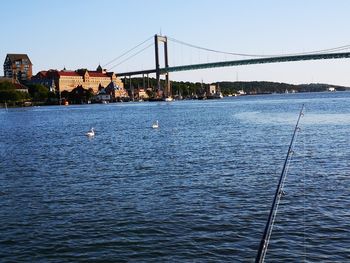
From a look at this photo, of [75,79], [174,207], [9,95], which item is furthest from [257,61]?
[174,207]

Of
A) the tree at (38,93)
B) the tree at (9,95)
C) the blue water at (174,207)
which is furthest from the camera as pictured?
the tree at (38,93)

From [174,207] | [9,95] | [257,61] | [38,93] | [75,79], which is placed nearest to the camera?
[174,207]

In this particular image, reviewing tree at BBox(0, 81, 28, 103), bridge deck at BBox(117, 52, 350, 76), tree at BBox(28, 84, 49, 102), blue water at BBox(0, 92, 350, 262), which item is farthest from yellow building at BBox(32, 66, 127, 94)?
blue water at BBox(0, 92, 350, 262)

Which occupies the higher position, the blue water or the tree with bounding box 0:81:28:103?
the tree with bounding box 0:81:28:103

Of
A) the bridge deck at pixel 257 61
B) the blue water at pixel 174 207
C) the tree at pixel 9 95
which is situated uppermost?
the bridge deck at pixel 257 61

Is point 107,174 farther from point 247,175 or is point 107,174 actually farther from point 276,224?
point 276,224

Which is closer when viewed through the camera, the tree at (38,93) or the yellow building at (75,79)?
the tree at (38,93)

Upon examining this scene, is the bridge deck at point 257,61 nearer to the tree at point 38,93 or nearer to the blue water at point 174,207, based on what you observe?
the tree at point 38,93

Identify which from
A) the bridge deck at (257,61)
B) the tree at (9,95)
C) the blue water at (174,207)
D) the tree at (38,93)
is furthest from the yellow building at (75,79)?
the blue water at (174,207)

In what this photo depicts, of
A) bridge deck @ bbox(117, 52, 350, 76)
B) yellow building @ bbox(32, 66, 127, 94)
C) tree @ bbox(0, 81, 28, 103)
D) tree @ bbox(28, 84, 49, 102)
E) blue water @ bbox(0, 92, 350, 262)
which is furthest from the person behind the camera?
yellow building @ bbox(32, 66, 127, 94)

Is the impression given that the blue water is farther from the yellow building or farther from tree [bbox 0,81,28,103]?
the yellow building

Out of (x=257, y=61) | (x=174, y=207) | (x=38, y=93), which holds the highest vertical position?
(x=257, y=61)

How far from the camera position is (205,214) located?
10.8 m

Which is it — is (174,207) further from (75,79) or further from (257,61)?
(75,79)
